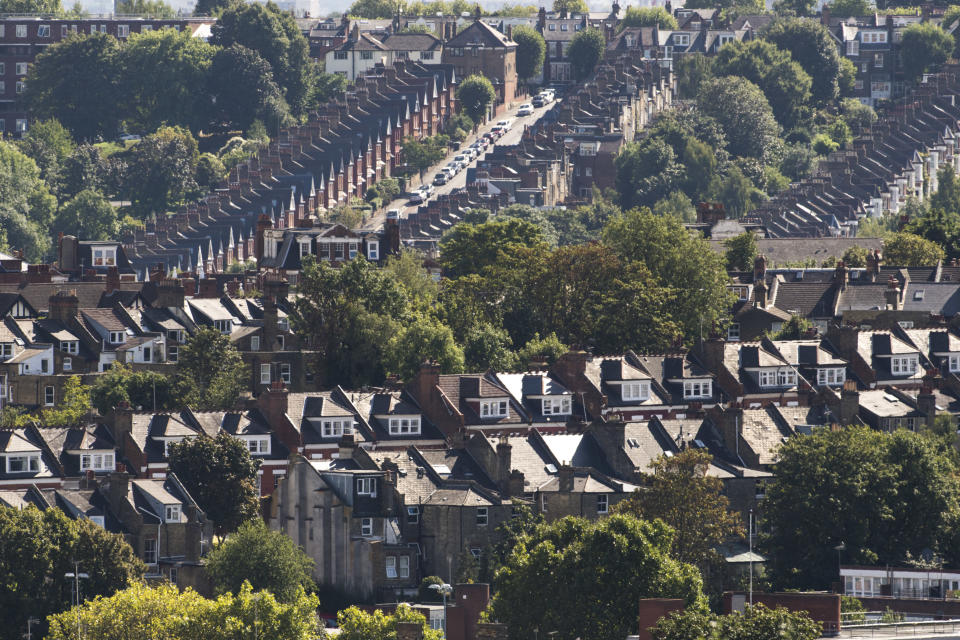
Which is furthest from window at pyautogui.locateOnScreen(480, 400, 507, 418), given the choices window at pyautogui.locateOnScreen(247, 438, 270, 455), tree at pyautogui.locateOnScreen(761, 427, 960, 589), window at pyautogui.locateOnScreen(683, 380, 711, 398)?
tree at pyautogui.locateOnScreen(761, 427, 960, 589)

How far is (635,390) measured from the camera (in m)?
172

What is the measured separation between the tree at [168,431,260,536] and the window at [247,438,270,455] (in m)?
5.63

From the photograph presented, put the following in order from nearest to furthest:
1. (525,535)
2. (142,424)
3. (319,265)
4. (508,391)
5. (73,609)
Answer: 1. (73,609)
2. (525,535)
3. (142,424)
4. (508,391)
5. (319,265)

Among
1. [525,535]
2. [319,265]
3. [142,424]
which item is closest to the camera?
[525,535]

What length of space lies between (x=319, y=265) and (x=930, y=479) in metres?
55.0

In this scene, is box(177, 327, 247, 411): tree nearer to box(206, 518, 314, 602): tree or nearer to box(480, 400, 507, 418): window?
box(480, 400, 507, 418): window

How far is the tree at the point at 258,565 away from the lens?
459ft

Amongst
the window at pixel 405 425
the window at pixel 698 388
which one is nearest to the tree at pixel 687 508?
the window at pixel 405 425

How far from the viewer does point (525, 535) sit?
141 meters

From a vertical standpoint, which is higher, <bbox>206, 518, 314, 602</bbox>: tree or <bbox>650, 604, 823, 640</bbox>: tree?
<bbox>650, 604, 823, 640</bbox>: tree

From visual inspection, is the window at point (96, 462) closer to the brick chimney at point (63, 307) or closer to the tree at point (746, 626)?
the brick chimney at point (63, 307)

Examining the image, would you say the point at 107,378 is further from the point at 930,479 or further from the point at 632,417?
the point at 930,479

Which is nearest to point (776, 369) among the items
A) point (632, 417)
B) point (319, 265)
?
point (632, 417)

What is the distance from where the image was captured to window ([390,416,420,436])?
164 m
